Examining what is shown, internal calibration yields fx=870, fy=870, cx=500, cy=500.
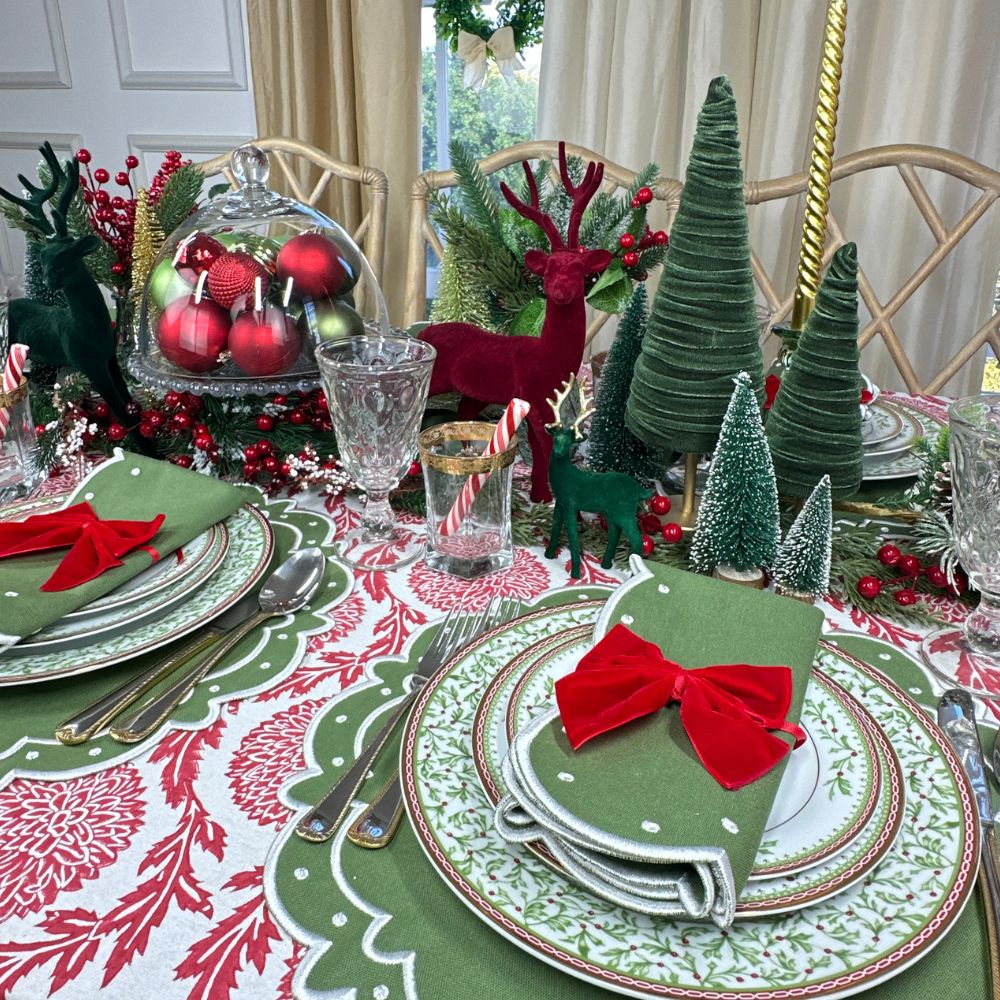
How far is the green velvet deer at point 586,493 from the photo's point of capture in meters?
0.73

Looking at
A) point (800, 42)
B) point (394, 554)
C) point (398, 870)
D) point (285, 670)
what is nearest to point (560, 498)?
point (394, 554)

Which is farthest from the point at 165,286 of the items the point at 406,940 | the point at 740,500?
the point at 406,940

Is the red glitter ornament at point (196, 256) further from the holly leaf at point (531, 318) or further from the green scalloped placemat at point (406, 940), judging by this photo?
the green scalloped placemat at point (406, 940)

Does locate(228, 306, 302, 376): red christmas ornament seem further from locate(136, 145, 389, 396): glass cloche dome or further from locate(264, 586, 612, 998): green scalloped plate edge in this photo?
locate(264, 586, 612, 998): green scalloped plate edge

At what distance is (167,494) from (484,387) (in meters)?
0.32

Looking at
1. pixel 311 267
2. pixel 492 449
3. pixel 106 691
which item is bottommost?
pixel 106 691

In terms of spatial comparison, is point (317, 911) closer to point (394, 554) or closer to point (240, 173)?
point (394, 554)

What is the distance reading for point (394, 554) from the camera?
0.80 metres

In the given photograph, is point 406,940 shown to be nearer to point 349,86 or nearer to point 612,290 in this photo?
point 612,290

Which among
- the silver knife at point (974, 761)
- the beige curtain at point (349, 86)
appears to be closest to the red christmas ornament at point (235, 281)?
the silver knife at point (974, 761)

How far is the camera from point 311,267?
0.93 metres

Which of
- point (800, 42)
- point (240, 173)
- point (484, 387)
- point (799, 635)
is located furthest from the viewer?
point (800, 42)

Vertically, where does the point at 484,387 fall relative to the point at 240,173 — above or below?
below

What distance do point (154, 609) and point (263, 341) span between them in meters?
0.35
